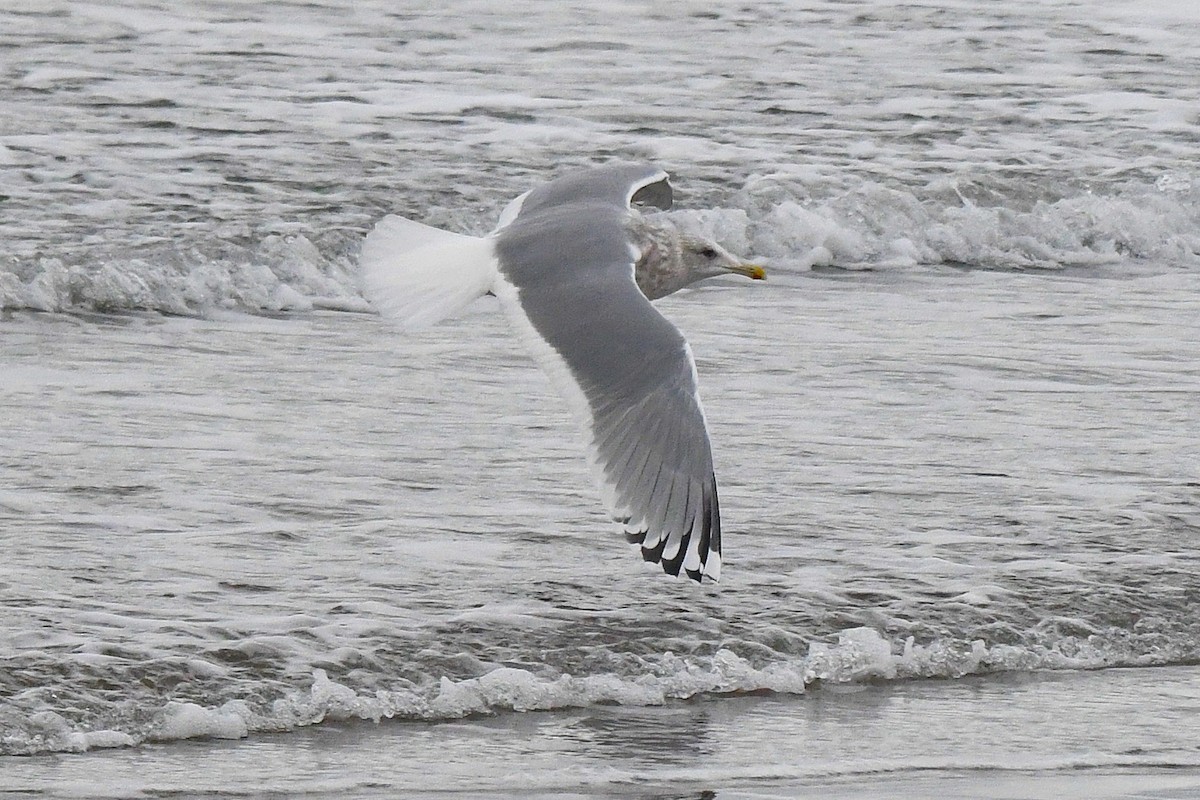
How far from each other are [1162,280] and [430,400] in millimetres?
3837

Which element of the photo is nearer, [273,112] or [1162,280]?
[1162,280]

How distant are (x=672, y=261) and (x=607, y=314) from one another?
77 centimetres

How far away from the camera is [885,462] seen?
19.2 ft

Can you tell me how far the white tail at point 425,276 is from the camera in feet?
16.0

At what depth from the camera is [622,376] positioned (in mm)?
4559

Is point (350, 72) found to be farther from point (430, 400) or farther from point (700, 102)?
point (430, 400)

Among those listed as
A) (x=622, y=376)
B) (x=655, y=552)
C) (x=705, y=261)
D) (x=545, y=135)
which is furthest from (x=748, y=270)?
(x=545, y=135)

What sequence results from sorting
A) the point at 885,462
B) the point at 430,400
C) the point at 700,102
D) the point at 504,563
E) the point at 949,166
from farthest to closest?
the point at 700,102 < the point at 949,166 < the point at 430,400 < the point at 885,462 < the point at 504,563

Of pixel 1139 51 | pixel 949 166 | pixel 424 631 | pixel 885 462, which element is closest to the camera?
pixel 424 631

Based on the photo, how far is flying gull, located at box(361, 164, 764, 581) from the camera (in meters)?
4.32

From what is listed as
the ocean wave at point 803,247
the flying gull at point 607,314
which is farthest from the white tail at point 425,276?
the ocean wave at point 803,247

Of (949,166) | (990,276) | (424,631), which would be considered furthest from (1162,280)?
(424,631)

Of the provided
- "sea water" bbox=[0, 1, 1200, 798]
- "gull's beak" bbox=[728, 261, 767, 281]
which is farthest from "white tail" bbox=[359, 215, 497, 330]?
"gull's beak" bbox=[728, 261, 767, 281]

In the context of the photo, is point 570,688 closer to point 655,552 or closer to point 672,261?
point 655,552
